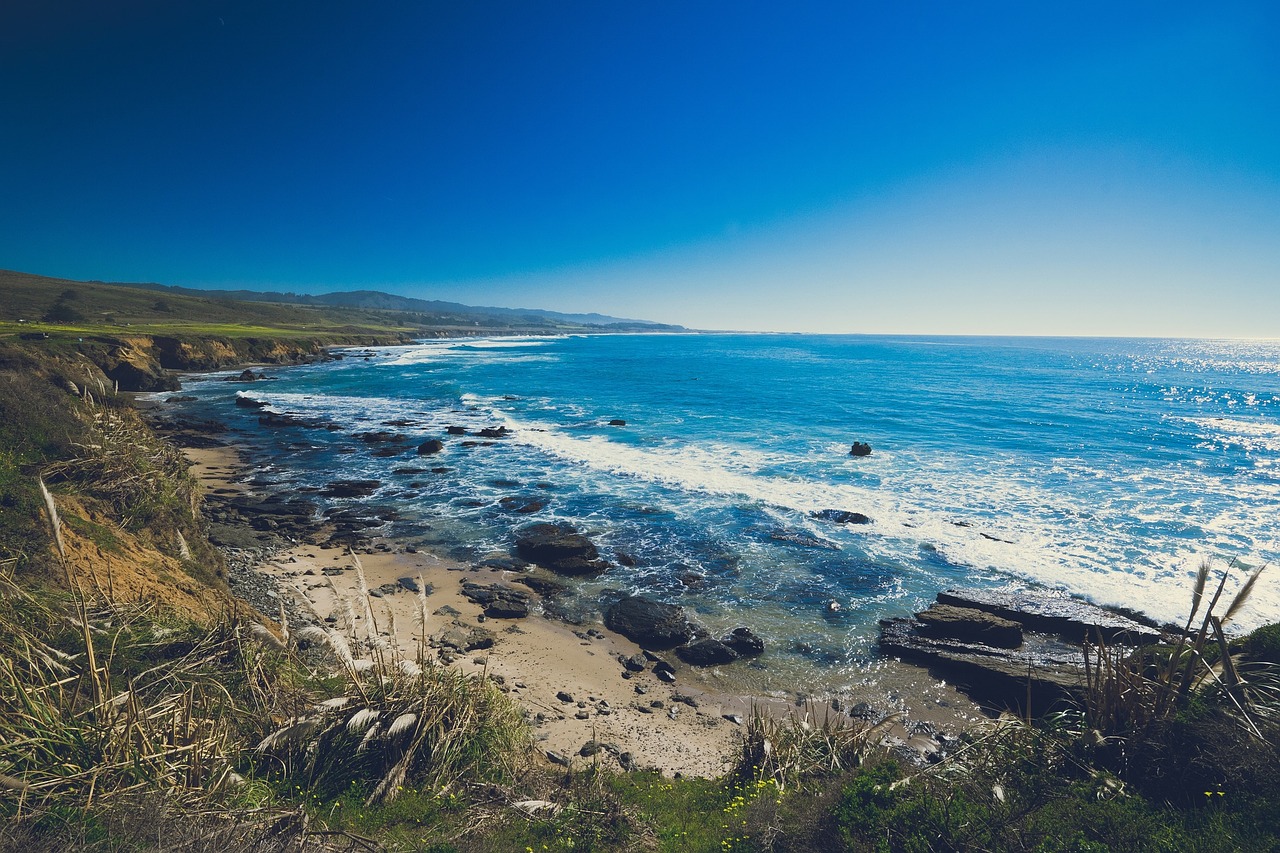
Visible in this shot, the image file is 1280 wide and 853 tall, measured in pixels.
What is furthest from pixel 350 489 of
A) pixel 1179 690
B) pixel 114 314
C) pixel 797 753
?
pixel 114 314

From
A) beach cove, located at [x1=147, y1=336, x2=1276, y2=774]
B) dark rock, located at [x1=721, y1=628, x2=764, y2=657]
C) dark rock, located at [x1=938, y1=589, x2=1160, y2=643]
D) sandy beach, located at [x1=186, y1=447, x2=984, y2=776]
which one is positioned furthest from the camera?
dark rock, located at [x1=938, y1=589, x2=1160, y2=643]

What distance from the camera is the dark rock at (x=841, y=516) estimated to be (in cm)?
2111

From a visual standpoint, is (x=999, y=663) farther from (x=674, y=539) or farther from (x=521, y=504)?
(x=521, y=504)

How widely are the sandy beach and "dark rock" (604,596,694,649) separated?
1.12ft

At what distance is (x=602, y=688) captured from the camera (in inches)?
456

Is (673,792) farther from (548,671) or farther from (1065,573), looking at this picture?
(1065,573)

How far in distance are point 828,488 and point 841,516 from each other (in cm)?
405

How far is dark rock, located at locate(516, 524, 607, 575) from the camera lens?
56.5 ft

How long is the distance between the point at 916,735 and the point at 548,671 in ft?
26.8

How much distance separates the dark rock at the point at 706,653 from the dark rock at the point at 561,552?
503 cm

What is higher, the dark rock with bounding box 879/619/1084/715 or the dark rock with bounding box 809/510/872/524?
the dark rock with bounding box 809/510/872/524

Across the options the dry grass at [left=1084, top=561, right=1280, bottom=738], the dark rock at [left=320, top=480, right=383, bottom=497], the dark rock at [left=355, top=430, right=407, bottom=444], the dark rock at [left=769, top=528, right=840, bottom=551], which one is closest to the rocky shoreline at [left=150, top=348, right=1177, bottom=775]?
the dry grass at [left=1084, top=561, right=1280, bottom=738]

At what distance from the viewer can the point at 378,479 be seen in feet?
83.9

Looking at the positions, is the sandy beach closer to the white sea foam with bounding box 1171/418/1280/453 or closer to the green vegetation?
the green vegetation
